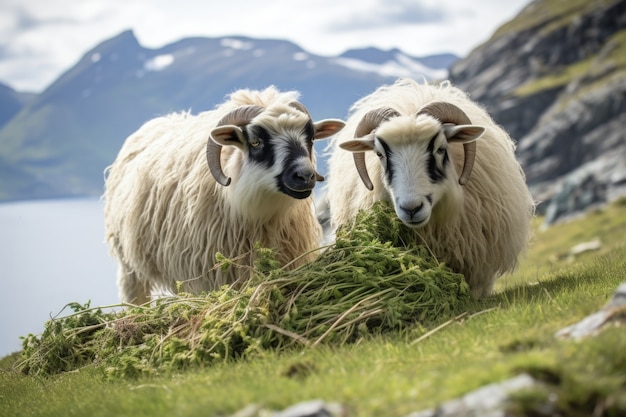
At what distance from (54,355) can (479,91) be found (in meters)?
108

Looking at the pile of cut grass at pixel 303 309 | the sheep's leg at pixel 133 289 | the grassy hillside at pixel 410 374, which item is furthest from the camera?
the sheep's leg at pixel 133 289

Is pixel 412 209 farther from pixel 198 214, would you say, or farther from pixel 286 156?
pixel 198 214

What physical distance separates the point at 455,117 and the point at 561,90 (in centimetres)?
9503

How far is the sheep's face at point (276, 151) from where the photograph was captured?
8.11m

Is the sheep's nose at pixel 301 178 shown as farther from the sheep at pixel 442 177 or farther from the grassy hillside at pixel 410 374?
the grassy hillside at pixel 410 374

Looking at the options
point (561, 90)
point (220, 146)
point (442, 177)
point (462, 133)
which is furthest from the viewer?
point (561, 90)

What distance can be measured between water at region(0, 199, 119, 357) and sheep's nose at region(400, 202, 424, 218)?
3281 cm

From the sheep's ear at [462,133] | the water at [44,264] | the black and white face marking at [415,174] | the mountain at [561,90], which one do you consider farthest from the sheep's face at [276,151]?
the mountain at [561,90]

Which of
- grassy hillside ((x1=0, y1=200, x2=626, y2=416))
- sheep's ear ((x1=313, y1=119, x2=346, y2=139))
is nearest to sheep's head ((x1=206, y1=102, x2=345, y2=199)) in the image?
sheep's ear ((x1=313, y1=119, x2=346, y2=139))

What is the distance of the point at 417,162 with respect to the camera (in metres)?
7.55

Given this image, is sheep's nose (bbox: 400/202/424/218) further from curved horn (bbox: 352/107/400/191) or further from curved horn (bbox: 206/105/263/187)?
curved horn (bbox: 206/105/263/187)

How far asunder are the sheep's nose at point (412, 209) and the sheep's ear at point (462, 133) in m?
1.07

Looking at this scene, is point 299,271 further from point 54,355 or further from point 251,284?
point 54,355

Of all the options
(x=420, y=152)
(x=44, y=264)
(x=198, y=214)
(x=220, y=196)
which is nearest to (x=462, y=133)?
(x=420, y=152)
